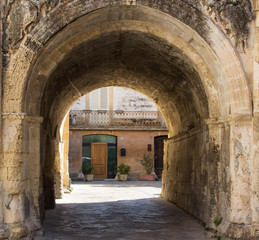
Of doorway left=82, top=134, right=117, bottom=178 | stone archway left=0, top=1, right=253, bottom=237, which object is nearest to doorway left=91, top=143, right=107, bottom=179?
doorway left=82, top=134, right=117, bottom=178

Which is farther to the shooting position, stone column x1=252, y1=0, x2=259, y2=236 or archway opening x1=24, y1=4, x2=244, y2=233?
archway opening x1=24, y1=4, x2=244, y2=233

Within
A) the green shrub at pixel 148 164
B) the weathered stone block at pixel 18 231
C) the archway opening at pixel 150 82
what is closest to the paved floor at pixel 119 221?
the archway opening at pixel 150 82

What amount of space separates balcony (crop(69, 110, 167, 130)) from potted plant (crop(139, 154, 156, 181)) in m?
2.16

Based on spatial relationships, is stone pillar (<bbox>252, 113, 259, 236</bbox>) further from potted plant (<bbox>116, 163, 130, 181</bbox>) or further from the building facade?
the building facade

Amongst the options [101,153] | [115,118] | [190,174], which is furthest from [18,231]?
[115,118]

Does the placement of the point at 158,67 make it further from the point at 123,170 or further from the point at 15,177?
the point at 123,170

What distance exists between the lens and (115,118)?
87.6 ft

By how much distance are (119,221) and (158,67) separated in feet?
10.4

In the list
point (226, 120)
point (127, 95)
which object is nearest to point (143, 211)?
point (226, 120)

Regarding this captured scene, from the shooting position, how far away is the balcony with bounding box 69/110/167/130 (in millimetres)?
26203

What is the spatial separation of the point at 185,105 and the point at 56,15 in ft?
14.3

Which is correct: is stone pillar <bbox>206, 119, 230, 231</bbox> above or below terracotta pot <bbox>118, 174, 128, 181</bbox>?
above

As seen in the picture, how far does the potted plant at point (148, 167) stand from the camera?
23.8 m

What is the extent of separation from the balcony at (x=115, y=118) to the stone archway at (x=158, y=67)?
17331 mm
